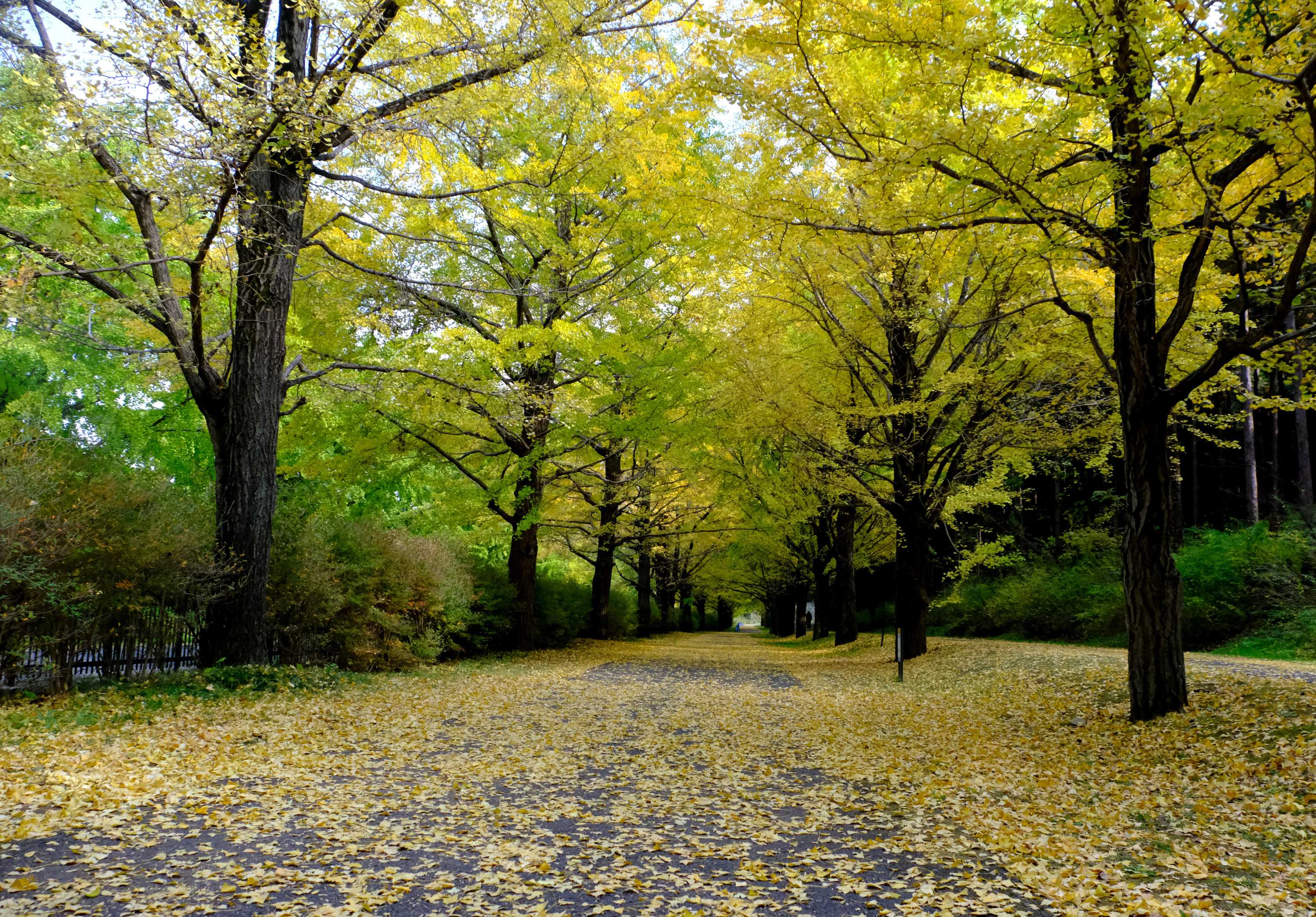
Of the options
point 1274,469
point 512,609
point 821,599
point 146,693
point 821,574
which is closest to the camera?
point 146,693

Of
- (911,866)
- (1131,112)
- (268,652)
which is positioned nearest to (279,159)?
(268,652)

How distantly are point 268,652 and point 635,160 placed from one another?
7.93 meters

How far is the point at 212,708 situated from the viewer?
7367mm

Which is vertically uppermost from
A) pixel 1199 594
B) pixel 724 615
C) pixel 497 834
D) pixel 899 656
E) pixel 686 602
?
pixel 1199 594

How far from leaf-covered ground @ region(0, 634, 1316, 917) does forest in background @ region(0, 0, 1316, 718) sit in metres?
1.53

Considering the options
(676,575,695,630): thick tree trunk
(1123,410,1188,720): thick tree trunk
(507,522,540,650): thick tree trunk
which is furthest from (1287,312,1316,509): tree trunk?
(676,575,695,630): thick tree trunk

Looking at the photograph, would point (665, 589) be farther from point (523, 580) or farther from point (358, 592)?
point (358, 592)

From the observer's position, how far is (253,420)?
911 cm

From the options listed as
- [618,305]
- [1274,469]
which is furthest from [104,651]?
[1274,469]

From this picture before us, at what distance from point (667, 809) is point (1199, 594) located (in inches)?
518

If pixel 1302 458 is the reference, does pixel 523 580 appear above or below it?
below

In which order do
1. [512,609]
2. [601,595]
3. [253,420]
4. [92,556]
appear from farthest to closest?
[601,595] < [512,609] < [253,420] < [92,556]

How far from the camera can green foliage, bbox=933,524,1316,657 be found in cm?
1219

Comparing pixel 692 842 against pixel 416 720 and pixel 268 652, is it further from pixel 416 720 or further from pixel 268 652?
pixel 268 652
